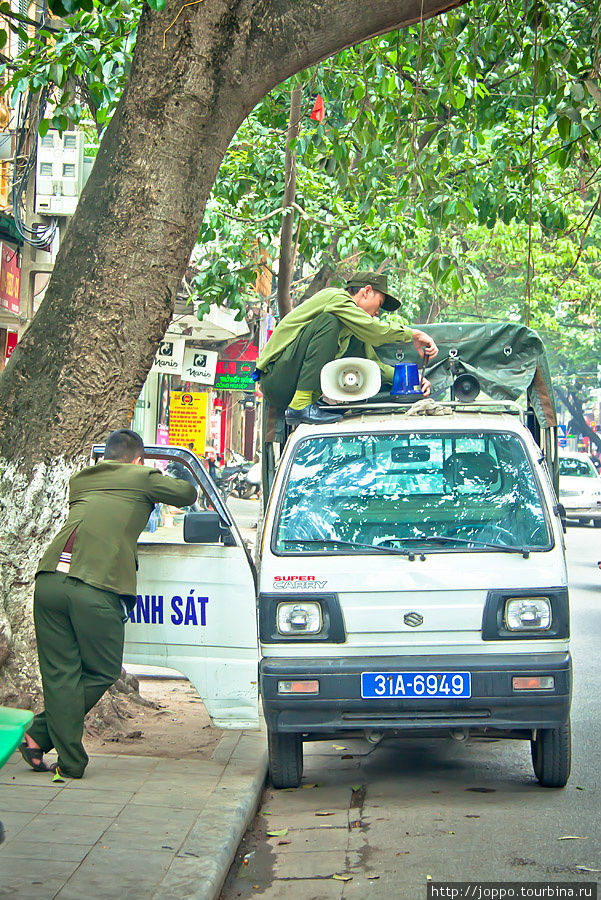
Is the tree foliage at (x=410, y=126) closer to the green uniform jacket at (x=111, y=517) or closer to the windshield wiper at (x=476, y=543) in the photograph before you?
the windshield wiper at (x=476, y=543)

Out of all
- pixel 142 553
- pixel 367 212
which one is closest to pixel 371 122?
pixel 367 212

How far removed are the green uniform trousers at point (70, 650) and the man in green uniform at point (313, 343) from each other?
1.83 meters

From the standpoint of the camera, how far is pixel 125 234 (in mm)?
5953

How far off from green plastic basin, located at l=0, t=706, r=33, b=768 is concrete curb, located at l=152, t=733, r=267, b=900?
1.29 meters

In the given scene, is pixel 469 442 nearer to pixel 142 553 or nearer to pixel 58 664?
pixel 142 553

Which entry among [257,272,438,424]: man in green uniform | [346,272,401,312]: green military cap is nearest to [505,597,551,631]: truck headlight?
[257,272,438,424]: man in green uniform

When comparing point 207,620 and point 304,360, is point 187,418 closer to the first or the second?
point 304,360

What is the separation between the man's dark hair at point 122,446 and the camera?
18.4 feet

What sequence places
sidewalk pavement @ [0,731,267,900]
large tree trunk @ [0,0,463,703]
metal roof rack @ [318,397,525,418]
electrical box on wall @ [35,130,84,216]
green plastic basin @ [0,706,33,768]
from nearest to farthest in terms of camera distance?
1. green plastic basin @ [0,706,33,768]
2. sidewalk pavement @ [0,731,267,900]
3. large tree trunk @ [0,0,463,703]
4. metal roof rack @ [318,397,525,418]
5. electrical box on wall @ [35,130,84,216]

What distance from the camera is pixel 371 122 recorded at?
9.55 m

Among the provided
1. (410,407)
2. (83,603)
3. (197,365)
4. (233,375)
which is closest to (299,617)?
(83,603)

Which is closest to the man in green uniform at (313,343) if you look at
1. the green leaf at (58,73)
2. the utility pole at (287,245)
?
the green leaf at (58,73)

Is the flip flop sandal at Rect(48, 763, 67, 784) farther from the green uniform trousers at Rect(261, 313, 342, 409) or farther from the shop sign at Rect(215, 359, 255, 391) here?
the shop sign at Rect(215, 359, 255, 391)

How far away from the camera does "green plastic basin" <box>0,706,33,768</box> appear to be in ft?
8.68
